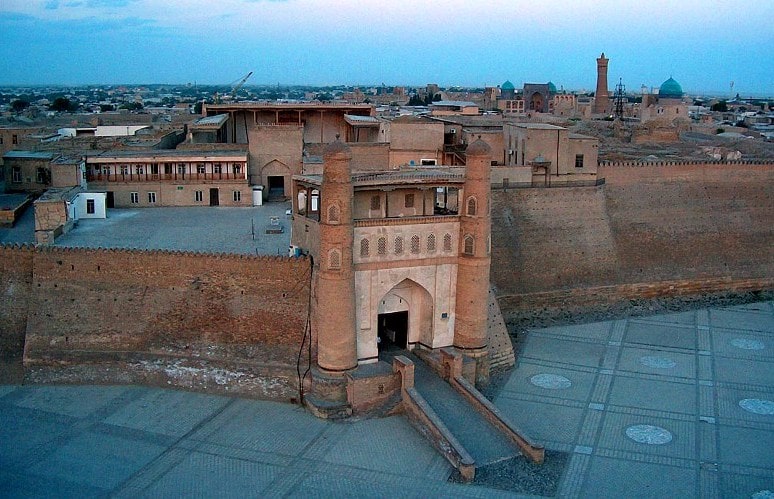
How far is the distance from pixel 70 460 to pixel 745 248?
2596 cm

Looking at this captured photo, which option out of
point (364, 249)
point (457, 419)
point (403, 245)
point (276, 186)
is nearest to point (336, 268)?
point (364, 249)

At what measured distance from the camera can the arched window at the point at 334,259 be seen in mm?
20344

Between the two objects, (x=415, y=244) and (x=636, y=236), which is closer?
(x=415, y=244)

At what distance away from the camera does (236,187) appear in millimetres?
31719

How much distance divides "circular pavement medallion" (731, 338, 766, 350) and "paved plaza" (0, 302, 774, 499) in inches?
48.7

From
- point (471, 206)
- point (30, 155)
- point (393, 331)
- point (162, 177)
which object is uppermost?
point (30, 155)

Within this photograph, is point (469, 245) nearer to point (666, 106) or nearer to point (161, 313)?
point (161, 313)

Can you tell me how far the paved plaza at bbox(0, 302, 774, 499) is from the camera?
55.8 feet

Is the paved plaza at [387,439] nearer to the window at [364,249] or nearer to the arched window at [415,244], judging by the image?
the window at [364,249]

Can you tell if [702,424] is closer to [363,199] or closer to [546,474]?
[546,474]

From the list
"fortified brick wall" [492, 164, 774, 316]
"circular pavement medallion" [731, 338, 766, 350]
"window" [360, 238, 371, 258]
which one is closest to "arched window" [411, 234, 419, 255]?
"window" [360, 238, 371, 258]

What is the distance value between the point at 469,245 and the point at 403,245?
1.83 metres

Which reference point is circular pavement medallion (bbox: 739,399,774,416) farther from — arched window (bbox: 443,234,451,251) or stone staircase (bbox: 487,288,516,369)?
arched window (bbox: 443,234,451,251)

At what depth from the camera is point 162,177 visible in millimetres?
31359
